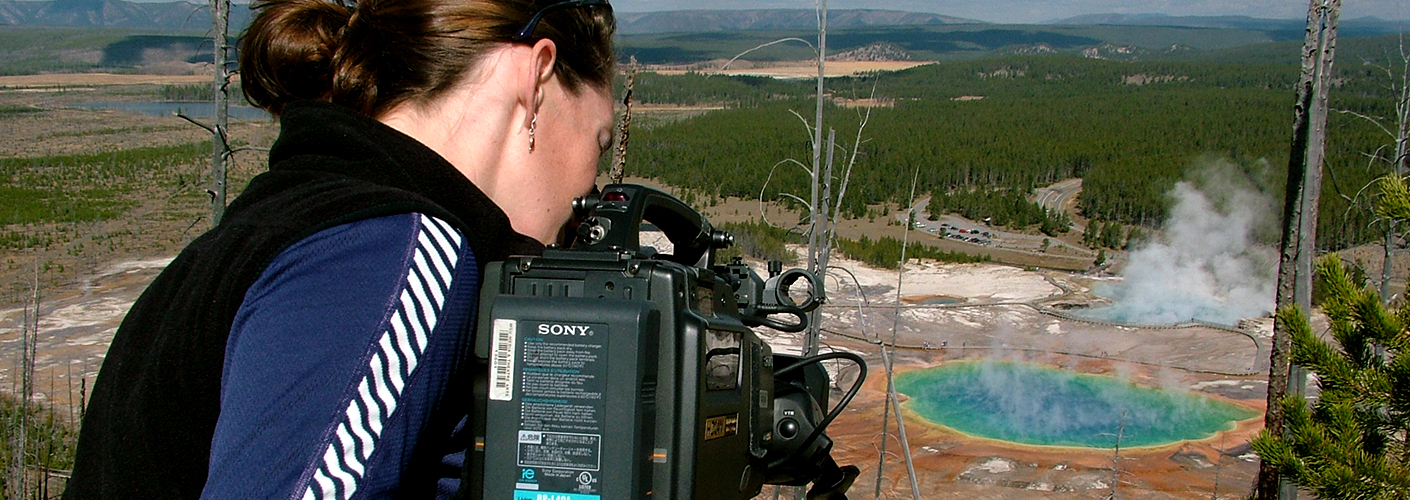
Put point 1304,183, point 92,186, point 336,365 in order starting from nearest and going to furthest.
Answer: point 336,365
point 1304,183
point 92,186

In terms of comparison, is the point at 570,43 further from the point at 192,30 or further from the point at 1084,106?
the point at 192,30

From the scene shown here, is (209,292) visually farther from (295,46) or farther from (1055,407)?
(1055,407)

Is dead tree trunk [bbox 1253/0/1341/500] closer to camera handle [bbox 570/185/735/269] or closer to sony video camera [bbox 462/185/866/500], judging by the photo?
camera handle [bbox 570/185/735/269]

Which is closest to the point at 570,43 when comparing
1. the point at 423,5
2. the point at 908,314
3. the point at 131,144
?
the point at 423,5

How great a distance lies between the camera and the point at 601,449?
3.49 feet

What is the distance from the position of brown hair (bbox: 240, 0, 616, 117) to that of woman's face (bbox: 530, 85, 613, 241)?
25 millimetres

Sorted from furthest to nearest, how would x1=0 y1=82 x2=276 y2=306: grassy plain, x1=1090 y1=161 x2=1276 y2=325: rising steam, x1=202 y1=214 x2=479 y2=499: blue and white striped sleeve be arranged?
x1=1090 y1=161 x2=1276 y2=325: rising steam
x1=0 y1=82 x2=276 y2=306: grassy plain
x1=202 y1=214 x2=479 y2=499: blue and white striped sleeve

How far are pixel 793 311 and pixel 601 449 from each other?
2.41 ft

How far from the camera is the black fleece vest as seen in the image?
3.37 ft

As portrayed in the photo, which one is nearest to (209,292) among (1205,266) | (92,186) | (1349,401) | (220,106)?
(1349,401)

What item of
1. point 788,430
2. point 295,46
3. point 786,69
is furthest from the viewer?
point 786,69

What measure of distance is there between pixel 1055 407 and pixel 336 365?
2033 cm

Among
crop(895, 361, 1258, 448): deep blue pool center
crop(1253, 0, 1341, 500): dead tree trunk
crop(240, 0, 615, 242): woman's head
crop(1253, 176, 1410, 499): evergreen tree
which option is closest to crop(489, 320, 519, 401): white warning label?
crop(240, 0, 615, 242): woman's head

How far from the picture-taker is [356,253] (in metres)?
0.98
